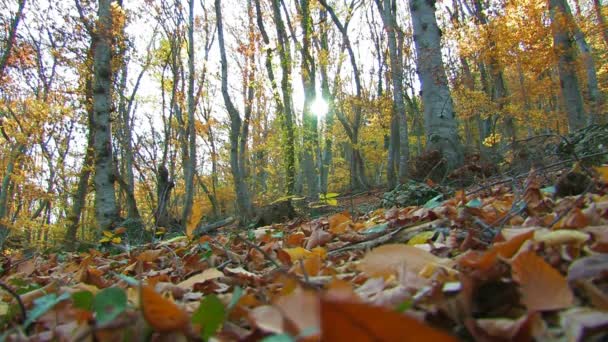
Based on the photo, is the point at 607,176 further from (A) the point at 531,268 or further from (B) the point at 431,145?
(B) the point at 431,145

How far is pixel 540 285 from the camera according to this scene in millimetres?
509

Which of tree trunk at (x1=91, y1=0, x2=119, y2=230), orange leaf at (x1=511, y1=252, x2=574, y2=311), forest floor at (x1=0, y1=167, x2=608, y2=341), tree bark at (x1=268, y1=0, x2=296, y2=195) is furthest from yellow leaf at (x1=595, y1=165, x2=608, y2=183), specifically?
tree bark at (x1=268, y1=0, x2=296, y2=195)

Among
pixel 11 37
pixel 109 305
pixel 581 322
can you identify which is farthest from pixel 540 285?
pixel 11 37

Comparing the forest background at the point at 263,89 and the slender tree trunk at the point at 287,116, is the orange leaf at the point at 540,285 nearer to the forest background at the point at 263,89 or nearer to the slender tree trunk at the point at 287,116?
the forest background at the point at 263,89

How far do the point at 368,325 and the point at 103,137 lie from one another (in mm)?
5879

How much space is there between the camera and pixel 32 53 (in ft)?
35.9

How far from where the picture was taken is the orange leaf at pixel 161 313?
19.7 inches

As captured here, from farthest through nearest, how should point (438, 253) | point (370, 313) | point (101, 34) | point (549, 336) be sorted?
point (101, 34)
point (438, 253)
point (549, 336)
point (370, 313)

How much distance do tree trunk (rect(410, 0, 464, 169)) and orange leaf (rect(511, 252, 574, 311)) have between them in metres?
3.61

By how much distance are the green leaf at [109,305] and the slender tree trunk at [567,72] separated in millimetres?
9502

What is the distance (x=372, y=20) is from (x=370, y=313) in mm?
18219

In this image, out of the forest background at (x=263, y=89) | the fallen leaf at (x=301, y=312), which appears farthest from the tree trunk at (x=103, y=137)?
the fallen leaf at (x=301, y=312)

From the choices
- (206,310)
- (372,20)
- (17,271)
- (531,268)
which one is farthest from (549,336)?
(372,20)

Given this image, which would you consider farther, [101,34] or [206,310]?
[101,34]
